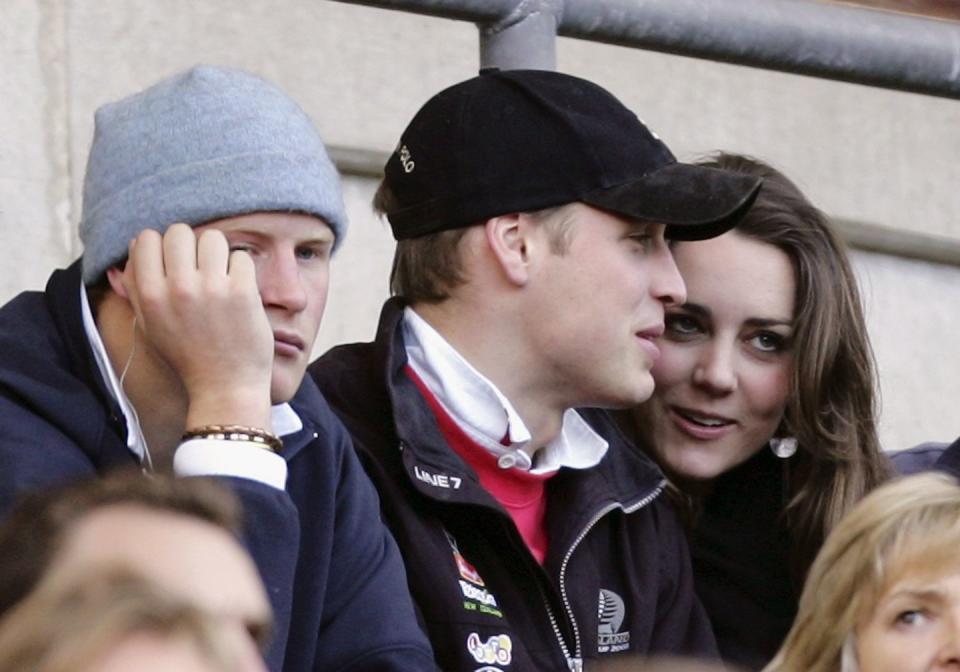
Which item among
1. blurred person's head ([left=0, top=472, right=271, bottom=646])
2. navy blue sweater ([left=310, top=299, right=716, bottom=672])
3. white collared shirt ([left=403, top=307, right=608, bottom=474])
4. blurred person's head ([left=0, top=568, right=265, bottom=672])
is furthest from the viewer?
white collared shirt ([left=403, top=307, right=608, bottom=474])

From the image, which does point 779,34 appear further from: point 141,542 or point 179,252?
point 141,542

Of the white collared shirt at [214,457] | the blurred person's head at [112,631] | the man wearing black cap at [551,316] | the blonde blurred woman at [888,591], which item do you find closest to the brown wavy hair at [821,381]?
the man wearing black cap at [551,316]

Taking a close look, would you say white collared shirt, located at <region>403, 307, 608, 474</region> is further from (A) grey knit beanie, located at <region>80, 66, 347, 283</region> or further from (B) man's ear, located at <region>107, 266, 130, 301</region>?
(B) man's ear, located at <region>107, 266, 130, 301</region>

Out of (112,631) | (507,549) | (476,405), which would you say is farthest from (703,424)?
(112,631)

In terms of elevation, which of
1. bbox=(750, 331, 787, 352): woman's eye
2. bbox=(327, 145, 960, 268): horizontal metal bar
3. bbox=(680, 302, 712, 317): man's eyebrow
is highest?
bbox=(680, 302, 712, 317): man's eyebrow

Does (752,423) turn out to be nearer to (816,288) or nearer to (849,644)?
(816,288)

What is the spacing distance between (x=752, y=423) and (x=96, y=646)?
8.51 ft

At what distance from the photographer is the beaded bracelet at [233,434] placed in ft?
9.25

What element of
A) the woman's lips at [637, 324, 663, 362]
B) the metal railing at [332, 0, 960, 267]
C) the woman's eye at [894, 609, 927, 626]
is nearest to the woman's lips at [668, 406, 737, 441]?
the woman's lips at [637, 324, 663, 362]

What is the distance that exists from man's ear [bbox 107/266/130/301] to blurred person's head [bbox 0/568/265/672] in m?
1.43

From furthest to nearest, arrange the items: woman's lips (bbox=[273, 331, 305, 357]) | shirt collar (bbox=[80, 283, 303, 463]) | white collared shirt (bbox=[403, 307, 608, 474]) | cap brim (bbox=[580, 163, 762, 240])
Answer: cap brim (bbox=[580, 163, 762, 240]), white collared shirt (bbox=[403, 307, 608, 474]), woman's lips (bbox=[273, 331, 305, 357]), shirt collar (bbox=[80, 283, 303, 463])

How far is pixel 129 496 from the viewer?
1.83 meters

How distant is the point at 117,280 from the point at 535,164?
0.94 m

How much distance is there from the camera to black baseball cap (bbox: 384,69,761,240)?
372 cm
